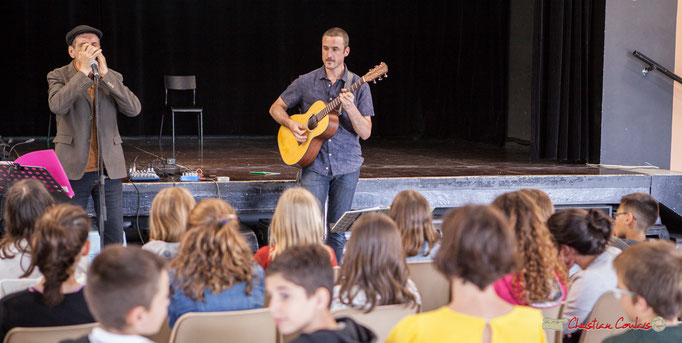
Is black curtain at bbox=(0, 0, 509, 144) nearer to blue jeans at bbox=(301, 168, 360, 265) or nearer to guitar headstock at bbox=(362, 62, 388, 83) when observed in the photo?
blue jeans at bbox=(301, 168, 360, 265)

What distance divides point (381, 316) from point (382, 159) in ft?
17.0

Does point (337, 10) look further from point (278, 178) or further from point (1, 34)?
point (278, 178)

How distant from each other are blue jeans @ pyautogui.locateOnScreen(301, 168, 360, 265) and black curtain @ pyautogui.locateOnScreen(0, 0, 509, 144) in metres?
6.02

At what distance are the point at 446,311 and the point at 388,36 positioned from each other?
10331 mm

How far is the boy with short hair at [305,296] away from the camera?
5.57 feet

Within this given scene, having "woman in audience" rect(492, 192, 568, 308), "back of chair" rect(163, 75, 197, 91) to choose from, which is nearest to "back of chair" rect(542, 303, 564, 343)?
"woman in audience" rect(492, 192, 568, 308)

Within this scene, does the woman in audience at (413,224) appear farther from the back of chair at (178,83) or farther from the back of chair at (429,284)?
the back of chair at (178,83)

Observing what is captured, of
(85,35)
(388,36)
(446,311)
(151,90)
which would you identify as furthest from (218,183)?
(388,36)

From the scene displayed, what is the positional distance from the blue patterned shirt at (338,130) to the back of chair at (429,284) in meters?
1.65

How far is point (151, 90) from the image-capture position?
425 inches

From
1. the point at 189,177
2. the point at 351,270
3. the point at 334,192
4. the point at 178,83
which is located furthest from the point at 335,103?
the point at 178,83

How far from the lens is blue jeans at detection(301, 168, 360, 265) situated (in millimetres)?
4395

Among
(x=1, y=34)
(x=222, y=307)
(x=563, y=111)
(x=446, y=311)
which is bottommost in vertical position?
(x=222, y=307)

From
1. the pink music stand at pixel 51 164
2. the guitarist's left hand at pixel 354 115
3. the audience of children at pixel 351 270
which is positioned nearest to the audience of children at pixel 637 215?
the audience of children at pixel 351 270
